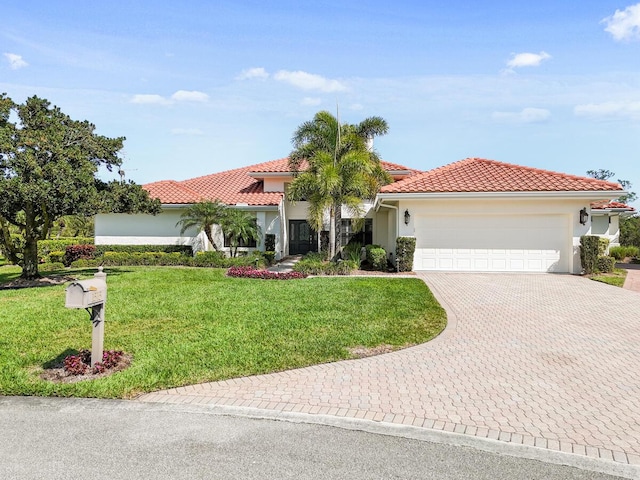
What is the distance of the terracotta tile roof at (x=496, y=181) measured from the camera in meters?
15.2

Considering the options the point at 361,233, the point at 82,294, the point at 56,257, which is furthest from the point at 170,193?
the point at 82,294

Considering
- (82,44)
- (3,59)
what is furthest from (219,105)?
(3,59)

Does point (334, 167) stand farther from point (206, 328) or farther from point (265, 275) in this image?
point (206, 328)

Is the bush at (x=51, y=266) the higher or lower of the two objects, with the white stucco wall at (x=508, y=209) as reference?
lower

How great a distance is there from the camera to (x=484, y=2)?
1120 cm

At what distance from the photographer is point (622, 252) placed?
79.4 ft

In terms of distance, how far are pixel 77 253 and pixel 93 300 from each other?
18.3 meters

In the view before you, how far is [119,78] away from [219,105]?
3719 millimetres

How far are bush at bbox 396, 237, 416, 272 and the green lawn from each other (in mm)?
3421

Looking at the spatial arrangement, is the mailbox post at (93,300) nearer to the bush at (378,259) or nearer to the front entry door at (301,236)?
the bush at (378,259)

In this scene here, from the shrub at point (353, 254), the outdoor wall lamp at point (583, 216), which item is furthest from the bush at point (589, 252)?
the shrub at point (353, 254)

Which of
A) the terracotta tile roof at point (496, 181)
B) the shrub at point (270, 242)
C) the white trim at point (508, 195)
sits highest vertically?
the terracotta tile roof at point (496, 181)

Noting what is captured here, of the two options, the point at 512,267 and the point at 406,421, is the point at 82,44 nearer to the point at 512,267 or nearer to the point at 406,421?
the point at 406,421

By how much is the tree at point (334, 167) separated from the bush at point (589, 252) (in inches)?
327
